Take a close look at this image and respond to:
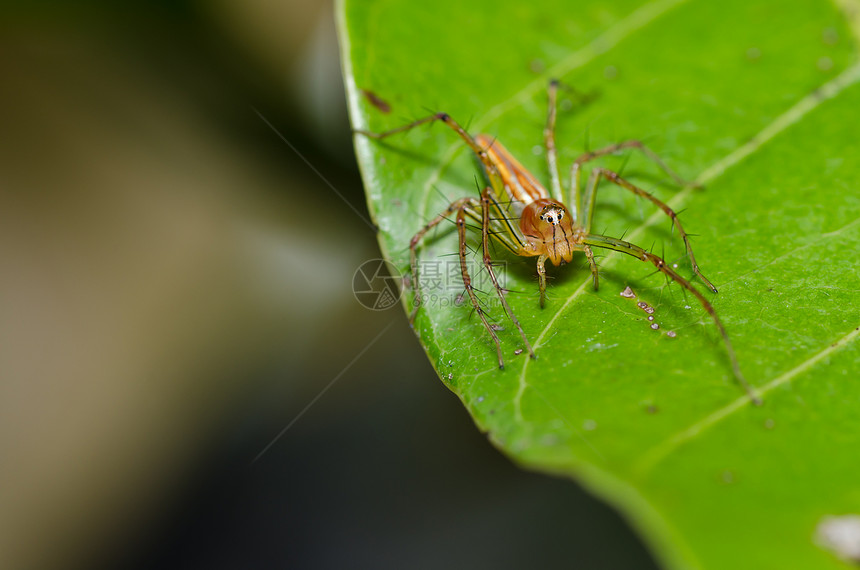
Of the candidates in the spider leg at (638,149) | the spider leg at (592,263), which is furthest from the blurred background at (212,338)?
the spider leg at (638,149)

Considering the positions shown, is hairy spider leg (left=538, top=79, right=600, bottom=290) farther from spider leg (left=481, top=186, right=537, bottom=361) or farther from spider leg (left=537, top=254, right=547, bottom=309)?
spider leg (left=481, top=186, right=537, bottom=361)

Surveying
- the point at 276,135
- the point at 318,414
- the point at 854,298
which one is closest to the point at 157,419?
the point at 318,414

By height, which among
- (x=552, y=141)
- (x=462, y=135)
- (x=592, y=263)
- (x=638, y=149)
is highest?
(x=462, y=135)

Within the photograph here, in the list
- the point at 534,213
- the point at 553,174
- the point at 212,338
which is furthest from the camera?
the point at 212,338

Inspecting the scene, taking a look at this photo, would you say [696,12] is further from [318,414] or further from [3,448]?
[3,448]

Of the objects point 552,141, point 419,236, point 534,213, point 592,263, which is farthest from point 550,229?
point 419,236

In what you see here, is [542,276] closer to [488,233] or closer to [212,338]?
[488,233]
